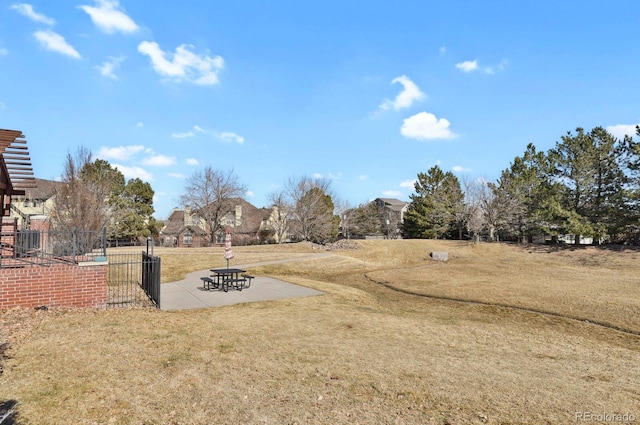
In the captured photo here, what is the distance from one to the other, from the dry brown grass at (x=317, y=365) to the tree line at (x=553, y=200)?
2547 centimetres

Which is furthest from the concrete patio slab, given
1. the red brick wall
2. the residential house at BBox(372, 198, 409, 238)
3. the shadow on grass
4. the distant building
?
the distant building

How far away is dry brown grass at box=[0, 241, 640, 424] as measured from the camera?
4.56m

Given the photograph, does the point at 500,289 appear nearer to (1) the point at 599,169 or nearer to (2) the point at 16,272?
(2) the point at 16,272

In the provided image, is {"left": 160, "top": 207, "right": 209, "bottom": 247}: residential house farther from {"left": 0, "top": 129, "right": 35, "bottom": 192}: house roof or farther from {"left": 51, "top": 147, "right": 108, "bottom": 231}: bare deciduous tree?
{"left": 0, "top": 129, "right": 35, "bottom": 192}: house roof

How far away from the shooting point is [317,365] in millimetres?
6266

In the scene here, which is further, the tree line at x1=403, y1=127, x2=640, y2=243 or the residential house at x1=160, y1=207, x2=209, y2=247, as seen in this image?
the residential house at x1=160, y1=207, x2=209, y2=247

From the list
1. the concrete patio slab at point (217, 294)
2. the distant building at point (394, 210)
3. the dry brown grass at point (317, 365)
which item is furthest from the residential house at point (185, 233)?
the dry brown grass at point (317, 365)

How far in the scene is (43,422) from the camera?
4141mm

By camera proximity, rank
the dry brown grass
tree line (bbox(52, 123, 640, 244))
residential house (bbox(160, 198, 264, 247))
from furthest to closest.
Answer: residential house (bbox(160, 198, 264, 247))
tree line (bbox(52, 123, 640, 244))
the dry brown grass

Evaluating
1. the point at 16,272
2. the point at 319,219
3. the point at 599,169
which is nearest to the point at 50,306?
the point at 16,272

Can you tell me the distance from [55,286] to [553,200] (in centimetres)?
4059

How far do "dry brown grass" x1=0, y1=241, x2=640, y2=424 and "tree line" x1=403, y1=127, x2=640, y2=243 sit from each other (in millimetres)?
25475

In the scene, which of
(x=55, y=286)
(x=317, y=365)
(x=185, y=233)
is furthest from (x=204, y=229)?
(x=317, y=365)

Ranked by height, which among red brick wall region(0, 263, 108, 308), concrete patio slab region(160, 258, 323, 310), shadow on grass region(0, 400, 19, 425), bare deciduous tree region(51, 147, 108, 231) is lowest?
concrete patio slab region(160, 258, 323, 310)
